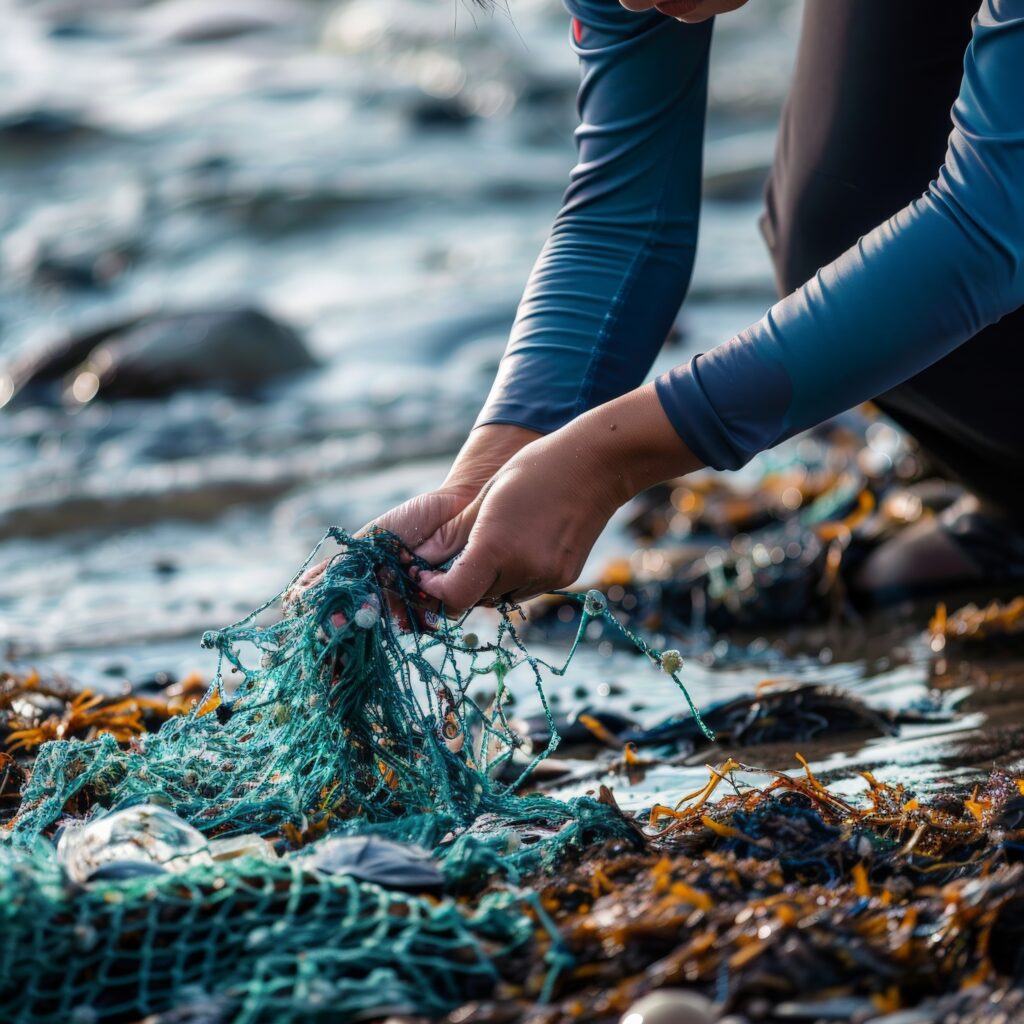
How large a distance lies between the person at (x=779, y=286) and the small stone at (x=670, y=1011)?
0.70 m

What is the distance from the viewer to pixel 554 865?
1.94m

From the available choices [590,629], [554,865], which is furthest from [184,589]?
[554,865]

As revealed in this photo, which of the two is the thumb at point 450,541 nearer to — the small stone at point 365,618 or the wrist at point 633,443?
the small stone at point 365,618

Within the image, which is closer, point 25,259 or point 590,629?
point 590,629

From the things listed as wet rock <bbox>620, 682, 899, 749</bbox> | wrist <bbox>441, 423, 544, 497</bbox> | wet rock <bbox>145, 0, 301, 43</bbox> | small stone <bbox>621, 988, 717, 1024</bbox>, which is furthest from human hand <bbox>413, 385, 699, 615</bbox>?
wet rock <bbox>145, 0, 301, 43</bbox>

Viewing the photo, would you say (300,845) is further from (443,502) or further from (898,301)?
(898,301)

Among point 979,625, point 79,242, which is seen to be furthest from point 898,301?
point 79,242

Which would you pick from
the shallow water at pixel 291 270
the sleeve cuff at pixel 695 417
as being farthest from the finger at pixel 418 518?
the shallow water at pixel 291 270

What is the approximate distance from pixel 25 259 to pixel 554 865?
1206 cm

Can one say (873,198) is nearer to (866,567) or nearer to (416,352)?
(866,567)

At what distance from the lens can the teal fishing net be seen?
5.31 feet

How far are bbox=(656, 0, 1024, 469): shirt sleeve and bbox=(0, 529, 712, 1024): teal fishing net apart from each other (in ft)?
1.33

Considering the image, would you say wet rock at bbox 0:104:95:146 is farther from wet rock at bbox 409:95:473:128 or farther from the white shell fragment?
the white shell fragment

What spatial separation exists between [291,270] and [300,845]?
10260mm
